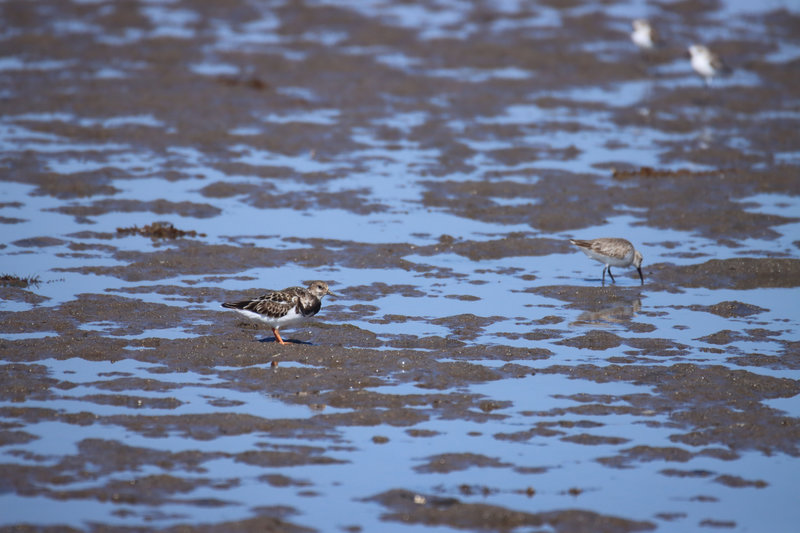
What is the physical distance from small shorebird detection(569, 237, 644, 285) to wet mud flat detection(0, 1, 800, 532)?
1.67 ft

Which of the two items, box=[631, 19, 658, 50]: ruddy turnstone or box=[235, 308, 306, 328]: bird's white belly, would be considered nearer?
box=[235, 308, 306, 328]: bird's white belly

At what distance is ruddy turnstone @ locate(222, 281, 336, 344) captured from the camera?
53.9 ft

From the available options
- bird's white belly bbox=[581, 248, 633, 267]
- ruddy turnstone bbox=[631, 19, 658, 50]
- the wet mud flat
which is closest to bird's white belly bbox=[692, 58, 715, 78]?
the wet mud flat

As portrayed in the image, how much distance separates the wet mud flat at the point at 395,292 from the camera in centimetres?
1235

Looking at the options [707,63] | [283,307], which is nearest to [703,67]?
[707,63]

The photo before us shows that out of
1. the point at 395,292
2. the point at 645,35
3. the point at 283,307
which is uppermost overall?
the point at 645,35

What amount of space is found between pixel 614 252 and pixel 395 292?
4102 millimetres

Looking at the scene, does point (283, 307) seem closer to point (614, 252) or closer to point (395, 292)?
point (395, 292)

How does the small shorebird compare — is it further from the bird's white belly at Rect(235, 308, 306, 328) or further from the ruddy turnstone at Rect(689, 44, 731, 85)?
the ruddy turnstone at Rect(689, 44, 731, 85)

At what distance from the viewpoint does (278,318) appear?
53.9ft

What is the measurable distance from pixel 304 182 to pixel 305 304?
1115 cm

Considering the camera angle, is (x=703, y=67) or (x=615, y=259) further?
(x=703, y=67)

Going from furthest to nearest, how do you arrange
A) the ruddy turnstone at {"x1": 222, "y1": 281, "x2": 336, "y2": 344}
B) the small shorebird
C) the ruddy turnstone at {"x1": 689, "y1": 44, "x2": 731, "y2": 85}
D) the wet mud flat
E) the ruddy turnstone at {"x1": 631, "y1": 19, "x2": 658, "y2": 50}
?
the ruddy turnstone at {"x1": 631, "y1": 19, "x2": 658, "y2": 50} → the ruddy turnstone at {"x1": 689, "y1": 44, "x2": 731, "y2": 85} → the small shorebird → the ruddy turnstone at {"x1": 222, "y1": 281, "x2": 336, "y2": 344} → the wet mud flat

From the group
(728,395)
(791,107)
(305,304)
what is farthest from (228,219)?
(791,107)
